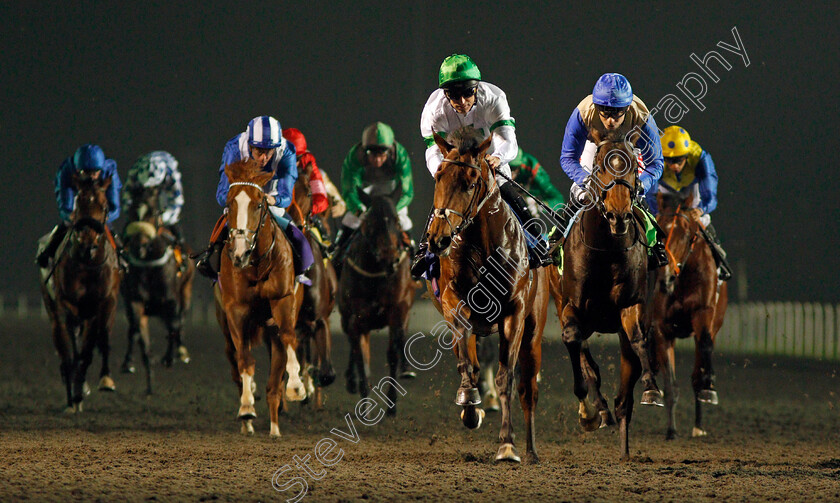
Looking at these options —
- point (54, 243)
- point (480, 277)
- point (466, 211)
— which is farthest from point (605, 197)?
point (54, 243)

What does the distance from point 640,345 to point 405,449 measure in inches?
98.4

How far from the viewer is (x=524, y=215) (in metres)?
8.05

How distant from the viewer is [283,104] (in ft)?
132

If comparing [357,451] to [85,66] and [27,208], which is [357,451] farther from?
[27,208]

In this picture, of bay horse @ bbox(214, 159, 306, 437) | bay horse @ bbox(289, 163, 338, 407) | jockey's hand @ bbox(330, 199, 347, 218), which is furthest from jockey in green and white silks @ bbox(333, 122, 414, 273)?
bay horse @ bbox(214, 159, 306, 437)

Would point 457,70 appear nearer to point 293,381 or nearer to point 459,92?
point 459,92

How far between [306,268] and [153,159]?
639 centimetres

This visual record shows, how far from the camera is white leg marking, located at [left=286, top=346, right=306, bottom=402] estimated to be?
364 inches

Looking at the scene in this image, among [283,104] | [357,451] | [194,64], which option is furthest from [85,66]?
[357,451]

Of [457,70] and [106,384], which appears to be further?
[106,384]

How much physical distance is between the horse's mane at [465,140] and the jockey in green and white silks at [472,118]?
0.48 metres

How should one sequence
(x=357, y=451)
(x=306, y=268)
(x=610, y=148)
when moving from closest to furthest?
(x=610, y=148), (x=357, y=451), (x=306, y=268)

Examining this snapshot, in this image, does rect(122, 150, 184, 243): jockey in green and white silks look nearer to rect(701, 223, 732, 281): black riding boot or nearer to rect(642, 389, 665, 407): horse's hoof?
rect(701, 223, 732, 281): black riding boot

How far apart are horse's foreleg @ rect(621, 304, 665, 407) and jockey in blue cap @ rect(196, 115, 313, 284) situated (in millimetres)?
3285
